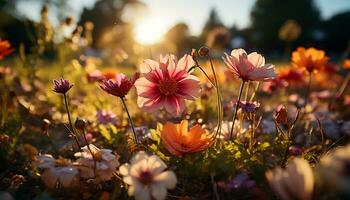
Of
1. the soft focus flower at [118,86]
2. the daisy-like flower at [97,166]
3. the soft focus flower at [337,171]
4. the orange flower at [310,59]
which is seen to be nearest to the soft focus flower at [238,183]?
the daisy-like flower at [97,166]

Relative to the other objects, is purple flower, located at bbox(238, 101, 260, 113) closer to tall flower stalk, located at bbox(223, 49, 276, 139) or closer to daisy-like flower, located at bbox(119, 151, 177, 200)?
tall flower stalk, located at bbox(223, 49, 276, 139)

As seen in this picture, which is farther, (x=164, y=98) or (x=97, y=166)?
A: (x=164, y=98)

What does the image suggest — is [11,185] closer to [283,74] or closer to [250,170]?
[250,170]

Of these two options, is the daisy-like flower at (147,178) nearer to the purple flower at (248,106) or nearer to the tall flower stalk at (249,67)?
the tall flower stalk at (249,67)

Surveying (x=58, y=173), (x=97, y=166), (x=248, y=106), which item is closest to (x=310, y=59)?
(x=248, y=106)

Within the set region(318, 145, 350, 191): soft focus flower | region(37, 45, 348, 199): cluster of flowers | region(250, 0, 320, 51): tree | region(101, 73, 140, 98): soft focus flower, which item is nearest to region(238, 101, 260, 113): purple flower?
region(37, 45, 348, 199): cluster of flowers

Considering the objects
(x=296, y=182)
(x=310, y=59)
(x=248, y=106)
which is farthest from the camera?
A: (x=310, y=59)

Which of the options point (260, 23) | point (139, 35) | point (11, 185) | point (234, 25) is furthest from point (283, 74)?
point (234, 25)

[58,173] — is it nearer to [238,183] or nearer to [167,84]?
[167,84]
